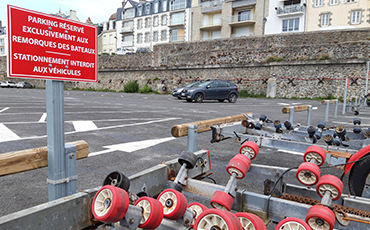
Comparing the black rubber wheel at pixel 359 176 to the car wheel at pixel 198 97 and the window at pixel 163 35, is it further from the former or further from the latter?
the window at pixel 163 35

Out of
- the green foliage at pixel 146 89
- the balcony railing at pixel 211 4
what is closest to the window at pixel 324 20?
the balcony railing at pixel 211 4

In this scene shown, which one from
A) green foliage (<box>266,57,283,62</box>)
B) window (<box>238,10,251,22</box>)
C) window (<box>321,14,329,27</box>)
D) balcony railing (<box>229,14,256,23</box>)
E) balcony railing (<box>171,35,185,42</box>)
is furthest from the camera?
balcony railing (<box>171,35,185,42</box>)

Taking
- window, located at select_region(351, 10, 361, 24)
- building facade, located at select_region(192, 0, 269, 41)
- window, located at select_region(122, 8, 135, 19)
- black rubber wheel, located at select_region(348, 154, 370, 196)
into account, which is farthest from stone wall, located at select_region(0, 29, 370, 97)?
window, located at select_region(122, 8, 135, 19)

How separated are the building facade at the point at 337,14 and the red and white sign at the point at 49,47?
41.9 metres

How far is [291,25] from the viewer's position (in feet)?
143

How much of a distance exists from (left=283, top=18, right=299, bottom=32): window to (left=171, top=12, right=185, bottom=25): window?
19736 millimetres

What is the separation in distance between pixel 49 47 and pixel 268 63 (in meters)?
30.4

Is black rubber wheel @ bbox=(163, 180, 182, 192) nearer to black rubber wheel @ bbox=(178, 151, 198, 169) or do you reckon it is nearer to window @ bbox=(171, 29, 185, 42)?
black rubber wheel @ bbox=(178, 151, 198, 169)

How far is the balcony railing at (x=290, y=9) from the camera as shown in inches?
1652

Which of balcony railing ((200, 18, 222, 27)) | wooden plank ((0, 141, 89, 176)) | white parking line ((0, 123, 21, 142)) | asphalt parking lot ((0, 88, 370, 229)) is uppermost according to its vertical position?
balcony railing ((200, 18, 222, 27))

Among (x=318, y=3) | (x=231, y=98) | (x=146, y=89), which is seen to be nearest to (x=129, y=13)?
(x=146, y=89)

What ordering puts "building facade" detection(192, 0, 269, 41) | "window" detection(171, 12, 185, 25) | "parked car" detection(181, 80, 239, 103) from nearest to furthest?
"parked car" detection(181, 80, 239, 103)
"building facade" detection(192, 0, 269, 41)
"window" detection(171, 12, 185, 25)

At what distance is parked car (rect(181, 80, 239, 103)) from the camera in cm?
2000

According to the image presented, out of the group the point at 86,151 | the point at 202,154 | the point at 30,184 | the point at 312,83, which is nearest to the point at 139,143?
the point at 30,184
